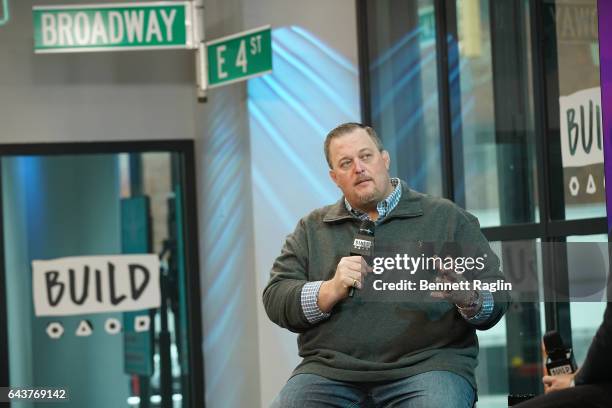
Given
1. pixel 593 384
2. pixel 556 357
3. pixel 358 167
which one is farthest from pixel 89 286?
pixel 593 384

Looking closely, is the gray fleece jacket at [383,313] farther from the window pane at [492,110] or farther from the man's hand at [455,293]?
the window pane at [492,110]

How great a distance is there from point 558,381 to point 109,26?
3974mm

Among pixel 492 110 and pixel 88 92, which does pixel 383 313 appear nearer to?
pixel 492 110

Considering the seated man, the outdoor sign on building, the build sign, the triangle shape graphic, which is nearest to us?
the seated man

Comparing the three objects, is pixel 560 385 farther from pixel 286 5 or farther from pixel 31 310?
pixel 31 310

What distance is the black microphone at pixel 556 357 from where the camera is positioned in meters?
3.22

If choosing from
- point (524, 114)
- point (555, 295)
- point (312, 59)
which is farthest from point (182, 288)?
Answer: point (555, 295)

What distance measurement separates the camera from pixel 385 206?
12.1 ft

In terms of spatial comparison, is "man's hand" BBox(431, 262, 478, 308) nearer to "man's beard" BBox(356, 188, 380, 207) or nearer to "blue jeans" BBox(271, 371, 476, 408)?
"blue jeans" BBox(271, 371, 476, 408)

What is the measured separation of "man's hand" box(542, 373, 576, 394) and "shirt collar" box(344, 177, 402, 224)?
786mm

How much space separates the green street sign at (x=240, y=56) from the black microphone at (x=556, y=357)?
3155mm

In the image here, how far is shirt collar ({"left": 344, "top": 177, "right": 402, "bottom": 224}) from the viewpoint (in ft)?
12.1

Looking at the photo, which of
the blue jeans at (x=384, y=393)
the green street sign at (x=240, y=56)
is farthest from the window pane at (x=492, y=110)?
the blue jeans at (x=384, y=393)

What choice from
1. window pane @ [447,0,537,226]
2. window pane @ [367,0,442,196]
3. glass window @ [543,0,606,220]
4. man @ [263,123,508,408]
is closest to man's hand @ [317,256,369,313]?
man @ [263,123,508,408]
